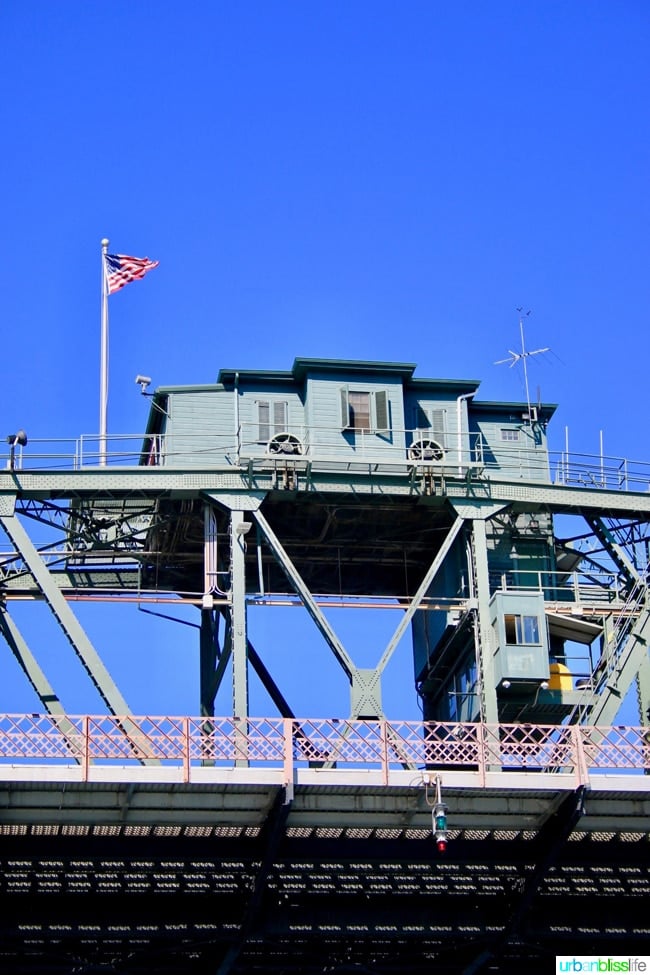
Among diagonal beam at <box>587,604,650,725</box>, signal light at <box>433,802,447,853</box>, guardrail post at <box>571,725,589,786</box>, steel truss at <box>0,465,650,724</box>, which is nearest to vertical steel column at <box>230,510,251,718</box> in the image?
steel truss at <box>0,465,650,724</box>

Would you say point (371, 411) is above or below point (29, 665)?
above

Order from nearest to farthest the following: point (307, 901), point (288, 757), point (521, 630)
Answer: point (288, 757), point (307, 901), point (521, 630)

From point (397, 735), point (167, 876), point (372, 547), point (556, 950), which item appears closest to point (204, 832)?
point (167, 876)

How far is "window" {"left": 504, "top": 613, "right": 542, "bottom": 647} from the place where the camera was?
2104 inches

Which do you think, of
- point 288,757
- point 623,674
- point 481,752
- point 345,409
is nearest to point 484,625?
point 623,674

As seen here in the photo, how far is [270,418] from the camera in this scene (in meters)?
57.4

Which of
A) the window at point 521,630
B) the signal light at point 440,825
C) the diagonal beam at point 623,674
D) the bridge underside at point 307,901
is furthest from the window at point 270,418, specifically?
the signal light at point 440,825

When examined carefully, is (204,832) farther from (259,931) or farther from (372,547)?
(372,547)

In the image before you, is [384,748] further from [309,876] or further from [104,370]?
[104,370]

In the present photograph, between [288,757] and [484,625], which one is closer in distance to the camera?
[288,757]

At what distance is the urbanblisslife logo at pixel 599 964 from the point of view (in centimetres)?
4672

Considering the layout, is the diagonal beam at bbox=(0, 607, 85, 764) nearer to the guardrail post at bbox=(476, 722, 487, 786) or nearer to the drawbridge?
the drawbridge

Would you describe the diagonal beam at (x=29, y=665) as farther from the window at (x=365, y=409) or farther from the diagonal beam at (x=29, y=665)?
the window at (x=365, y=409)

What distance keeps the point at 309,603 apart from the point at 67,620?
6.55 m
